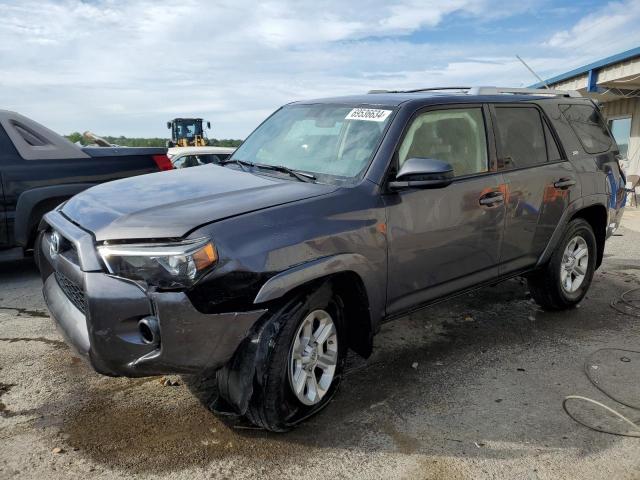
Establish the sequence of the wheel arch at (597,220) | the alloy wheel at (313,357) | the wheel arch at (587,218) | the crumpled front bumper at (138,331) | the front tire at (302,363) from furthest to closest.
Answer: the wheel arch at (597,220) < the wheel arch at (587,218) < the alloy wheel at (313,357) < the front tire at (302,363) < the crumpled front bumper at (138,331)

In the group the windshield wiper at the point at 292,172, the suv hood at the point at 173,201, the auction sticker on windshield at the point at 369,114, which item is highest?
the auction sticker on windshield at the point at 369,114

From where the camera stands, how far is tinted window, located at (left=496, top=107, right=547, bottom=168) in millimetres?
4277

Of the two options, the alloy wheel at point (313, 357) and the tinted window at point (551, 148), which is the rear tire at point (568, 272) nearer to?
the tinted window at point (551, 148)

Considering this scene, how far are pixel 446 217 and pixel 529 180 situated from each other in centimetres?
109

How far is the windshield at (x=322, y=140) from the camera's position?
3.55 metres

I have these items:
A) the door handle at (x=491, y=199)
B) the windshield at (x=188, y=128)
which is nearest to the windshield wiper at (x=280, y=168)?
the door handle at (x=491, y=199)

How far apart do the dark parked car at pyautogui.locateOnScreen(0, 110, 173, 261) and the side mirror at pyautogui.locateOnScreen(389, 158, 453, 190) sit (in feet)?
13.4

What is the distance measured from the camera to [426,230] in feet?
11.7

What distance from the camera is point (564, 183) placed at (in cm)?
469

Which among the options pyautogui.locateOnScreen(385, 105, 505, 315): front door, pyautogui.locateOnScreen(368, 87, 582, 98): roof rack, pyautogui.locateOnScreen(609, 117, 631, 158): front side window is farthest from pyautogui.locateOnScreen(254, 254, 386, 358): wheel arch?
pyautogui.locateOnScreen(609, 117, 631, 158): front side window

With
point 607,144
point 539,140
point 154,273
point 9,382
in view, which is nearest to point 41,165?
point 9,382

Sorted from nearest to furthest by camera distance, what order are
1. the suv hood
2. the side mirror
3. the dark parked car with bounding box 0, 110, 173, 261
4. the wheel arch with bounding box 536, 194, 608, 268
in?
the suv hood → the side mirror → the wheel arch with bounding box 536, 194, 608, 268 → the dark parked car with bounding box 0, 110, 173, 261

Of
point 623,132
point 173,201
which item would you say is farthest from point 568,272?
point 623,132

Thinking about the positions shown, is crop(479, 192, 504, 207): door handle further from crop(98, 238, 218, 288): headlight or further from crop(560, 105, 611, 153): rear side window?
crop(98, 238, 218, 288): headlight
